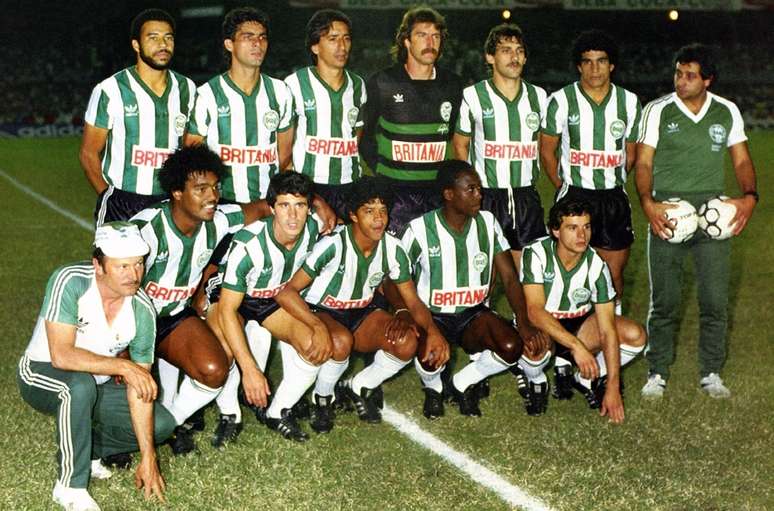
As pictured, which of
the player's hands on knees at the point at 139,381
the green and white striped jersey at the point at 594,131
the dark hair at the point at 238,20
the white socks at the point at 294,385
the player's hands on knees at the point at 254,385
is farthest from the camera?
the green and white striped jersey at the point at 594,131

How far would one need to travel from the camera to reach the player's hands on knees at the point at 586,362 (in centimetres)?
566

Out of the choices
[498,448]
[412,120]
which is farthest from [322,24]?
[498,448]

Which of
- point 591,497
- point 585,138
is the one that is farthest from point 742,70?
point 591,497

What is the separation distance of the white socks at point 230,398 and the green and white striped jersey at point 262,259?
0.43 metres

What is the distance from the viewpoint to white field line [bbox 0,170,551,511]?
457 cm

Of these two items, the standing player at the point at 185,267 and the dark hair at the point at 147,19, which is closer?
the standing player at the point at 185,267

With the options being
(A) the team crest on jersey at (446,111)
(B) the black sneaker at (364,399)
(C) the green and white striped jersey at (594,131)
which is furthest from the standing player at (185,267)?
(C) the green and white striped jersey at (594,131)

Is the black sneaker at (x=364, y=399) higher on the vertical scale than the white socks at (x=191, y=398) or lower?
lower

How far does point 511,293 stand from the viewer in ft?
19.6

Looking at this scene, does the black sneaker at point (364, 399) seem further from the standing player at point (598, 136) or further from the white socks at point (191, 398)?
the standing player at point (598, 136)

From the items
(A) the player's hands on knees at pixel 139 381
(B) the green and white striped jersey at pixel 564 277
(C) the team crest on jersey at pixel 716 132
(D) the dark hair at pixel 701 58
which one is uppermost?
(D) the dark hair at pixel 701 58

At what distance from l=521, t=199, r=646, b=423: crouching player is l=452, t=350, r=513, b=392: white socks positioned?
245mm

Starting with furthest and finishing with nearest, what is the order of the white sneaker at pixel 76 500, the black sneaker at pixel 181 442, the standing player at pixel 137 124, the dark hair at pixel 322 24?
1. the dark hair at pixel 322 24
2. the standing player at pixel 137 124
3. the black sneaker at pixel 181 442
4. the white sneaker at pixel 76 500

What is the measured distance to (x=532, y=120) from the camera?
661 centimetres
